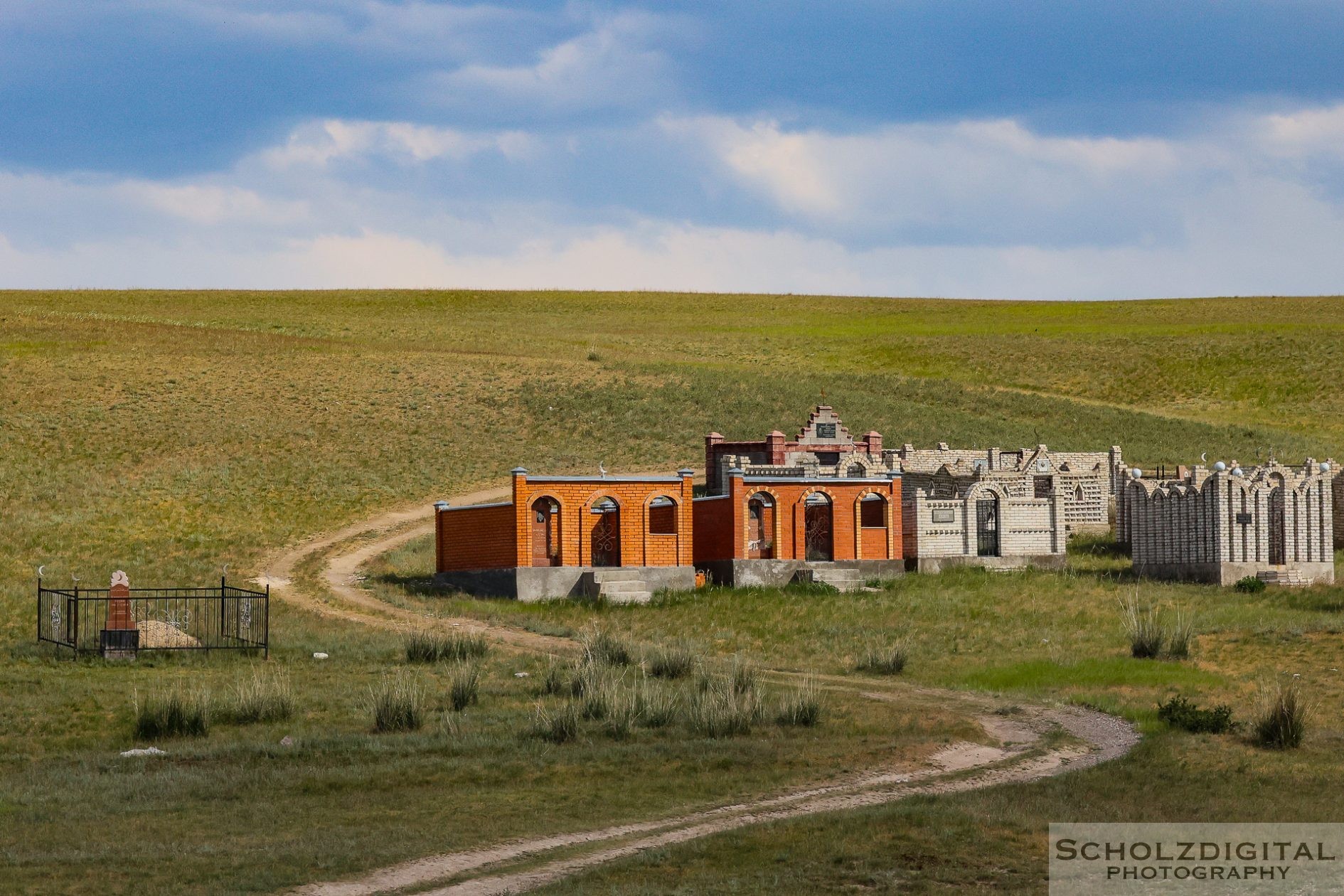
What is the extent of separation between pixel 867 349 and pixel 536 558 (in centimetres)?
6374

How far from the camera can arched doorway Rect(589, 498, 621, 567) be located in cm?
4188

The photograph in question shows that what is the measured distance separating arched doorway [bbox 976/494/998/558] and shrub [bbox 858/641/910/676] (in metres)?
14.1

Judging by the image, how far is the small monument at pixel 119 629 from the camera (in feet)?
99.2

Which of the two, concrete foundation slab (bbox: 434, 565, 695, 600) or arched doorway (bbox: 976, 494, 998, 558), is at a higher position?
arched doorway (bbox: 976, 494, 998, 558)

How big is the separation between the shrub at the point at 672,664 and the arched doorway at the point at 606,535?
41.9 feet

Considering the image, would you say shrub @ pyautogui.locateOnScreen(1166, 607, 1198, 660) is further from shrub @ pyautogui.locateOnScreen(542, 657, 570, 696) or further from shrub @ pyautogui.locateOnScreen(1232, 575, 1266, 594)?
shrub @ pyautogui.locateOnScreen(542, 657, 570, 696)

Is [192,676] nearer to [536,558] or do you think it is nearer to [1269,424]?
[536,558]

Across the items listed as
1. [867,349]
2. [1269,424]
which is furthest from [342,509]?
[867,349]

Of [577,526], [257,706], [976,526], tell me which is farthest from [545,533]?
[257,706]

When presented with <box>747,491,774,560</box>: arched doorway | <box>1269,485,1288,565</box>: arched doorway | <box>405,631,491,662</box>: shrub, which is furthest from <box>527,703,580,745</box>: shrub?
<box>1269,485,1288,565</box>: arched doorway

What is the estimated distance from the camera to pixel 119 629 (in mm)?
30844

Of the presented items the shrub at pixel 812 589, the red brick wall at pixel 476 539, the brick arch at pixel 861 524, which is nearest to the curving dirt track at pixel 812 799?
the red brick wall at pixel 476 539

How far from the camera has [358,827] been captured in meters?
16.9

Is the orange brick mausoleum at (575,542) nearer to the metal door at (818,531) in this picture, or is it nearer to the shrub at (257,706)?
the metal door at (818,531)
